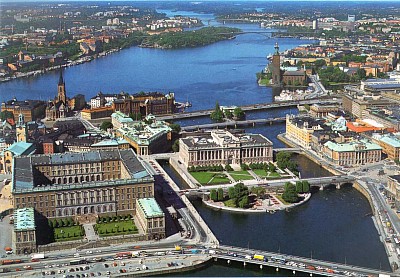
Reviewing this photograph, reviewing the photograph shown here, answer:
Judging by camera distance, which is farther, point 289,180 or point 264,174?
point 264,174

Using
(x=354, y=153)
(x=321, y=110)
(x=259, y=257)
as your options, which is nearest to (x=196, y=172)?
(x=354, y=153)

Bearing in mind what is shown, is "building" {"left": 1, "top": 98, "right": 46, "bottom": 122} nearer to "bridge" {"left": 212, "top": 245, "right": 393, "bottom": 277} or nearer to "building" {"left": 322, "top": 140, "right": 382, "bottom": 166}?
"building" {"left": 322, "top": 140, "right": 382, "bottom": 166}

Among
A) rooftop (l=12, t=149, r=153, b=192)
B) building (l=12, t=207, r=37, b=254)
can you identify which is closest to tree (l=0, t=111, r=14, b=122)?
rooftop (l=12, t=149, r=153, b=192)

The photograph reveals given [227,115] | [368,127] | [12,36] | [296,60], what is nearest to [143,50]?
[296,60]

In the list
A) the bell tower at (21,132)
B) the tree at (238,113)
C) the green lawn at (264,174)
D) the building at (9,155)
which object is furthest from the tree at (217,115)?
the building at (9,155)

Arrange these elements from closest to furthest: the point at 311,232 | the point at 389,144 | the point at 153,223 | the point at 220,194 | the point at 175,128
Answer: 1. the point at 153,223
2. the point at 311,232
3. the point at 220,194
4. the point at 389,144
5. the point at 175,128

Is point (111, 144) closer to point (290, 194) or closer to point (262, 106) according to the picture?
point (290, 194)

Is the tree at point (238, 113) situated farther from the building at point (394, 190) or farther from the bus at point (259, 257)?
the bus at point (259, 257)
